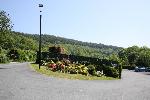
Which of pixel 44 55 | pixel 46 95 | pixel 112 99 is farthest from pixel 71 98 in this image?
pixel 44 55

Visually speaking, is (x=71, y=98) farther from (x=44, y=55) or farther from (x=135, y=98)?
(x=44, y=55)

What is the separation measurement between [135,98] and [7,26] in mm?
48109

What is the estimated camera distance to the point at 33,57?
257ft

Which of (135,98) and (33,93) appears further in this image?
(135,98)

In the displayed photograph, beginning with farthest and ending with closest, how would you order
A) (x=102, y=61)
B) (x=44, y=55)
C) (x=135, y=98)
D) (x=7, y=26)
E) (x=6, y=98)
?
(x=7, y=26) < (x=44, y=55) < (x=102, y=61) < (x=135, y=98) < (x=6, y=98)

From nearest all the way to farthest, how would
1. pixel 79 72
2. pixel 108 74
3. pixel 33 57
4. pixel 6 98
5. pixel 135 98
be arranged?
1. pixel 6 98
2. pixel 135 98
3. pixel 79 72
4. pixel 108 74
5. pixel 33 57

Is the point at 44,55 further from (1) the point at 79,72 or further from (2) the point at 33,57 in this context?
(2) the point at 33,57

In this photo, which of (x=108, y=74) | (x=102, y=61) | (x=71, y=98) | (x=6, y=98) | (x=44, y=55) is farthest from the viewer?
(x=44, y=55)

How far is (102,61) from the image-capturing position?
48.0 meters

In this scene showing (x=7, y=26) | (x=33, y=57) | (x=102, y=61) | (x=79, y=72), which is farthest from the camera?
(x=33, y=57)

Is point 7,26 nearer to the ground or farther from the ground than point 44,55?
farther from the ground

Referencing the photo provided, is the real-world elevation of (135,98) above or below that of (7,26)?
below

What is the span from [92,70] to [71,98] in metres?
21.1

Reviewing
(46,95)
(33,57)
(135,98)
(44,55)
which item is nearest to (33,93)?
(46,95)
